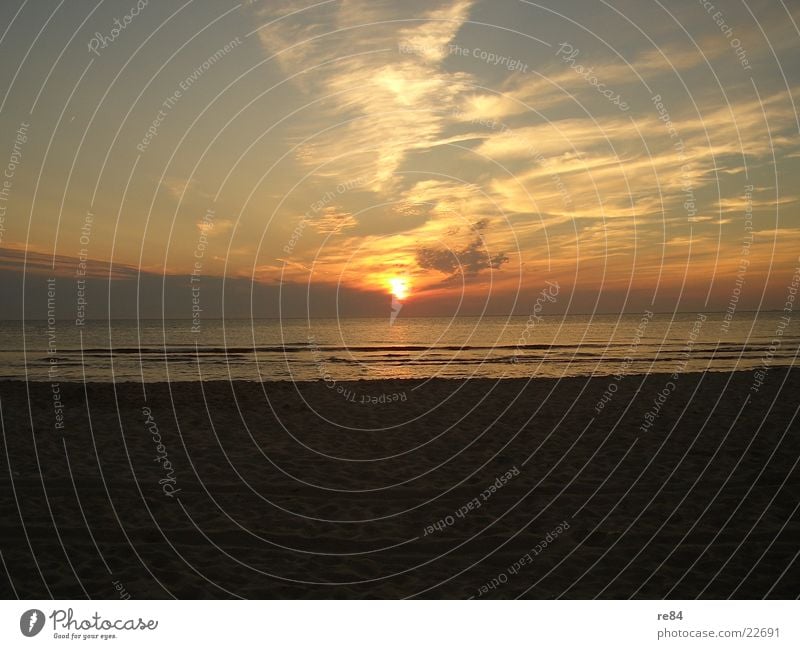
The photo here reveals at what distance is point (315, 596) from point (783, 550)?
7927mm

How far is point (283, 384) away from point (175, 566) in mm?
22794

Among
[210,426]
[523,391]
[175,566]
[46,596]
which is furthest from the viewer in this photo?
[523,391]

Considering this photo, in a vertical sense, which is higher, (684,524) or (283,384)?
(283,384)

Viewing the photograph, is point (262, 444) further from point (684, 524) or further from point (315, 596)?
point (684, 524)

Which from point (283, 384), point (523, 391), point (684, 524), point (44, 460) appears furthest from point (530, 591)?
point (283, 384)

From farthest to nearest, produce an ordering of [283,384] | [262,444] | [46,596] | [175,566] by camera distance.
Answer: [283,384]
[262,444]
[175,566]
[46,596]

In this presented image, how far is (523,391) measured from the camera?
29.3 meters

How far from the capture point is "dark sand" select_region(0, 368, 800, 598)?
9133 millimetres

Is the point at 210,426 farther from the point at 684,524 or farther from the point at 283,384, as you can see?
the point at 684,524

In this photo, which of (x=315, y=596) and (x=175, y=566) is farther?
(x=175, y=566)

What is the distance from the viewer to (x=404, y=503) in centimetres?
1285

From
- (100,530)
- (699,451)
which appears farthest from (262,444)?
(699,451)

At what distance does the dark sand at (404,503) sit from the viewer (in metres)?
9.13

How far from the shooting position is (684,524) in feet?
37.0
